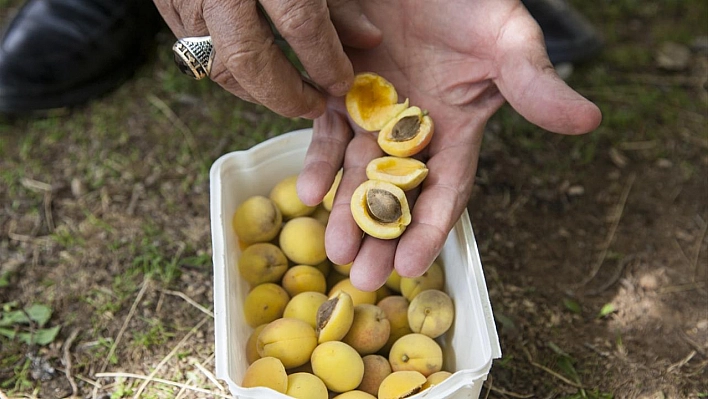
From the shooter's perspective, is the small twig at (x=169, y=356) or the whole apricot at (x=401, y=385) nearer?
the whole apricot at (x=401, y=385)

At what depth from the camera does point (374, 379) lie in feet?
5.10

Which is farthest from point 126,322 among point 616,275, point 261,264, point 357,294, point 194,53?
point 616,275

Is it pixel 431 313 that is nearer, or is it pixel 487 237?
pixel 431 313

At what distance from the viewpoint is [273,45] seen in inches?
59.6

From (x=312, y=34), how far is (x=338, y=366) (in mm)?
722

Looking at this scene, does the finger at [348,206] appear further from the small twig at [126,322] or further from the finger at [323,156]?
the small twig at [126,322]

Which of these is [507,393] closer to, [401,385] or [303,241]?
[401,385]

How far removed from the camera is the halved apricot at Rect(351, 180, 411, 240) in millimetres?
1493

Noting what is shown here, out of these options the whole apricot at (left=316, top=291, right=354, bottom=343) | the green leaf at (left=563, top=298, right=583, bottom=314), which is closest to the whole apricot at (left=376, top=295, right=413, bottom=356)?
the whole apricot at (left=316, top=291, right=354, bottom=343)

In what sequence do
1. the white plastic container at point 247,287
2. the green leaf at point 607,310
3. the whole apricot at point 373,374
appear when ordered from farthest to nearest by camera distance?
the green leaf at point 607,310
the whole apricot at point 373,374
the white plastic container at point 247,287

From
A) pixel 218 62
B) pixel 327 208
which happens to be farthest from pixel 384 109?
pixel 218 62

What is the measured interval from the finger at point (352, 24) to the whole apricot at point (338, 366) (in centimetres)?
76

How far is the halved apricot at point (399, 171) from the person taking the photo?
1.58m

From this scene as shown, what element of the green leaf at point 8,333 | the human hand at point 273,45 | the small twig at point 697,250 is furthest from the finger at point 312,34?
the small twig at point 697,250
